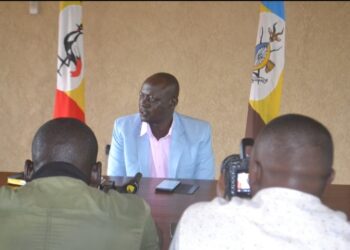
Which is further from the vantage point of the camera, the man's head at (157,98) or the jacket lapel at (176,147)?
the jacket lapel at (176,147)

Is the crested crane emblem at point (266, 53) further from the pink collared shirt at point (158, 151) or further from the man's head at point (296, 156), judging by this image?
the man's head at point (296, 156)

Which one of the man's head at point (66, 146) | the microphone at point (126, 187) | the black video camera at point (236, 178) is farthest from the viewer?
the microphone at point (126, 187)

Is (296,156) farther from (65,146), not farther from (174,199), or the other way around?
(174,199)

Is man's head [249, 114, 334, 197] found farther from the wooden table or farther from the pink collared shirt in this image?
the pink collared shirt

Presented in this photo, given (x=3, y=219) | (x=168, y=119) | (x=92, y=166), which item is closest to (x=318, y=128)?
(x=92, y=166)

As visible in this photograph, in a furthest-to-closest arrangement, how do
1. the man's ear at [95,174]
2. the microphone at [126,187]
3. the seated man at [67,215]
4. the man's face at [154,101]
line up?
the man's face at [154,101] < the microphone at [126,187] < the man's ear at [95,174] < the seated man at [67,215]

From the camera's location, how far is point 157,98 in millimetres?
2848

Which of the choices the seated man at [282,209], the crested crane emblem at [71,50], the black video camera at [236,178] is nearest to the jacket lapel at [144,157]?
the black video camera at [236,178]

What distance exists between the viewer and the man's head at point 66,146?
61.1 inches

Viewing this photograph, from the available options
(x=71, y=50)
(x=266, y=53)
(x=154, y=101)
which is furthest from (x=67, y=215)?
(x=266, y=53)

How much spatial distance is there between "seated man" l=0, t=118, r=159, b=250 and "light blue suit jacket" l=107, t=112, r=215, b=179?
4.94 ft

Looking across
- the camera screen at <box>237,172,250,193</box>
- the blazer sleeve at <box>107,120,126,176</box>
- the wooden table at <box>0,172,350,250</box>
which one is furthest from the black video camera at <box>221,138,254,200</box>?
the blazer sleeve at <box>107,120,126,176</box>

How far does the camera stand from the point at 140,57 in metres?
4.74

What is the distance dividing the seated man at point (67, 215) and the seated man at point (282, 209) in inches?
7.3
